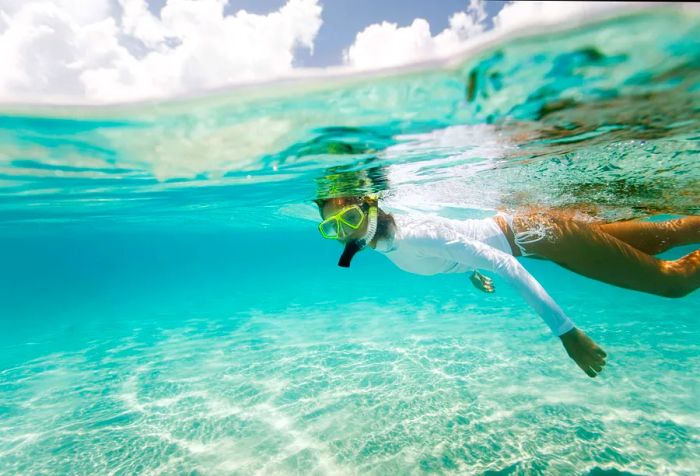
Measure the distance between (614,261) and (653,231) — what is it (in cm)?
130

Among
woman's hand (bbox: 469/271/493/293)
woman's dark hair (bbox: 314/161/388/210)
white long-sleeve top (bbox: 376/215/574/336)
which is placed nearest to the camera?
white long-sleeve top (bbox: 376/215/574/336)

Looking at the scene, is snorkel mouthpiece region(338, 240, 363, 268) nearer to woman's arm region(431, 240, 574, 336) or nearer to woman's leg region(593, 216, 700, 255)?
woman's arm region(431, 240, 574, 336)

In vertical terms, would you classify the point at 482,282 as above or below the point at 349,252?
below

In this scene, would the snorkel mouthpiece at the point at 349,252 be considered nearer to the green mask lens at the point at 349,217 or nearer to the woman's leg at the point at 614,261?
the green mask lens at the point at 349,217

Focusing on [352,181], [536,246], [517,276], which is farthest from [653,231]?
[352,181]

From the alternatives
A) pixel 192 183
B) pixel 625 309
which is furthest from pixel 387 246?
pixel 625 309

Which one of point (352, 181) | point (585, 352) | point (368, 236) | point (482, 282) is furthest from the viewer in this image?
point (352, 181)

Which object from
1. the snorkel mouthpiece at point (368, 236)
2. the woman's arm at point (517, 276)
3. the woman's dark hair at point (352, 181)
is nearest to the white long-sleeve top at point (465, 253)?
the woman's arm at point (517, 276)

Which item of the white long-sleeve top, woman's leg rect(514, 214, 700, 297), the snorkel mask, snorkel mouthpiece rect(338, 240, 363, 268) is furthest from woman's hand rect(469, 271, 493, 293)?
snorkel mouthpiece rect(338, 240, 363, 268)

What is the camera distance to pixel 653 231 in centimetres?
517

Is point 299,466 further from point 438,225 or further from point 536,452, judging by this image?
point 438,225

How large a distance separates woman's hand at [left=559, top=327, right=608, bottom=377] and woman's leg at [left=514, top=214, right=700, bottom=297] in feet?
6.28

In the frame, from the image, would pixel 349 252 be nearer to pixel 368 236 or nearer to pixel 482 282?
pixel 368 236

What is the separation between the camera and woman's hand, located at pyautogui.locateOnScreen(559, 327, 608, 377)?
3189 mm
